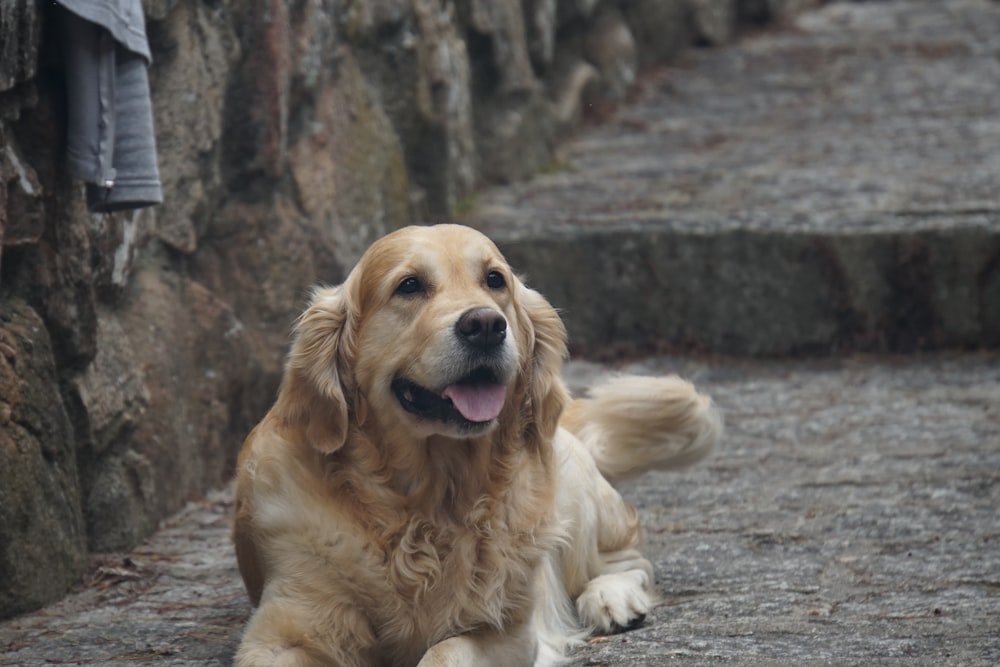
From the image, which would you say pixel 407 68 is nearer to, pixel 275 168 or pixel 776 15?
pixel 275 168

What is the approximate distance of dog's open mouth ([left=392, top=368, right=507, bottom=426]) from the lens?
3562mm

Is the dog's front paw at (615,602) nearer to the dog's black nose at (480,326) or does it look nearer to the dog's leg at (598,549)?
the dog's leg at (598,549)

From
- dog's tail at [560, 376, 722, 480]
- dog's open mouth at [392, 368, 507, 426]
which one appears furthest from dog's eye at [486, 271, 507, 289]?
dog's tail at [560, 376, 722, 480]

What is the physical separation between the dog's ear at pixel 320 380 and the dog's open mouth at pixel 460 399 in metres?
0.16

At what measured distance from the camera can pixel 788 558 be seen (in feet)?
14.9

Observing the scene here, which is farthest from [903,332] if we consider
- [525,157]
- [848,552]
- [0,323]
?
[0,323]

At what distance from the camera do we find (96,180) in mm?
4180

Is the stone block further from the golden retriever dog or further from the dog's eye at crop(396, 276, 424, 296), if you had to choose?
the dog's eye at crop(396, 276, 424, 296)

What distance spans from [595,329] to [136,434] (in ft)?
11.4

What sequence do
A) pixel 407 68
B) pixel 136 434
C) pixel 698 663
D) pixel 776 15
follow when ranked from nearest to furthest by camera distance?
pixel 698 663
pixel 136 434
pixel 407 68
pixel 776 15

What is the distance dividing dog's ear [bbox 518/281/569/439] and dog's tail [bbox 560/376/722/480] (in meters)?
0.89

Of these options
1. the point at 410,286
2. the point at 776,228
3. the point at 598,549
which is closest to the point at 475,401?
the point at 410,286

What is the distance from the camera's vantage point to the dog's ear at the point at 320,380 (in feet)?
11.8

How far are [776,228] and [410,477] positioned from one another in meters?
4.44
